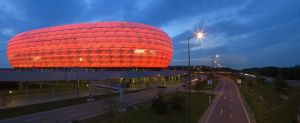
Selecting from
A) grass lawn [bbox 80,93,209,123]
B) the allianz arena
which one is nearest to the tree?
grass lawn [bbox 80,93,209,123]

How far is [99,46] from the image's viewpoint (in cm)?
A: 11531

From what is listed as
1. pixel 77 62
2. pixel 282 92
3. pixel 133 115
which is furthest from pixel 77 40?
pixel 133 115

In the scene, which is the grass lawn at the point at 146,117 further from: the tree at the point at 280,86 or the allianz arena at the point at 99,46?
the allianz arena at the point at 99,46

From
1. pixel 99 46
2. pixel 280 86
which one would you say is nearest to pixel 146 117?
pixel 280 86

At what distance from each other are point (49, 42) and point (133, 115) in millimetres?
99152

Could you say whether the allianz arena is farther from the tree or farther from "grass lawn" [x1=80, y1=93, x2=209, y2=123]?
"grass lawn" [x1=80, y1=93, x2=209, y2=123]

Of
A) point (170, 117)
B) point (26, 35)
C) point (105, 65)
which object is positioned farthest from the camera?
point (26, 35)

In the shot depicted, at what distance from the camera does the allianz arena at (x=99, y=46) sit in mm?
115125

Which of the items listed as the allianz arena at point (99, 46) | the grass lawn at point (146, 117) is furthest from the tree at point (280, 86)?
the allianz arena at point (99, 46)

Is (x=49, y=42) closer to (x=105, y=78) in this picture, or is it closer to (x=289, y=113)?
(x=105, y=78)

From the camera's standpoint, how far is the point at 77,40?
119 m

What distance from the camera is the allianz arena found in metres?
115

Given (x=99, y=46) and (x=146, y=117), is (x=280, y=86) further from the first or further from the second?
(x=99, y=46)

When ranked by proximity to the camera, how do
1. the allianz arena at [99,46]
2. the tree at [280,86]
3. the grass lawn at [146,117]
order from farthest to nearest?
the allianz arena at [99,46]
the tree at [280,86]
the grass lawn at [146,117]
